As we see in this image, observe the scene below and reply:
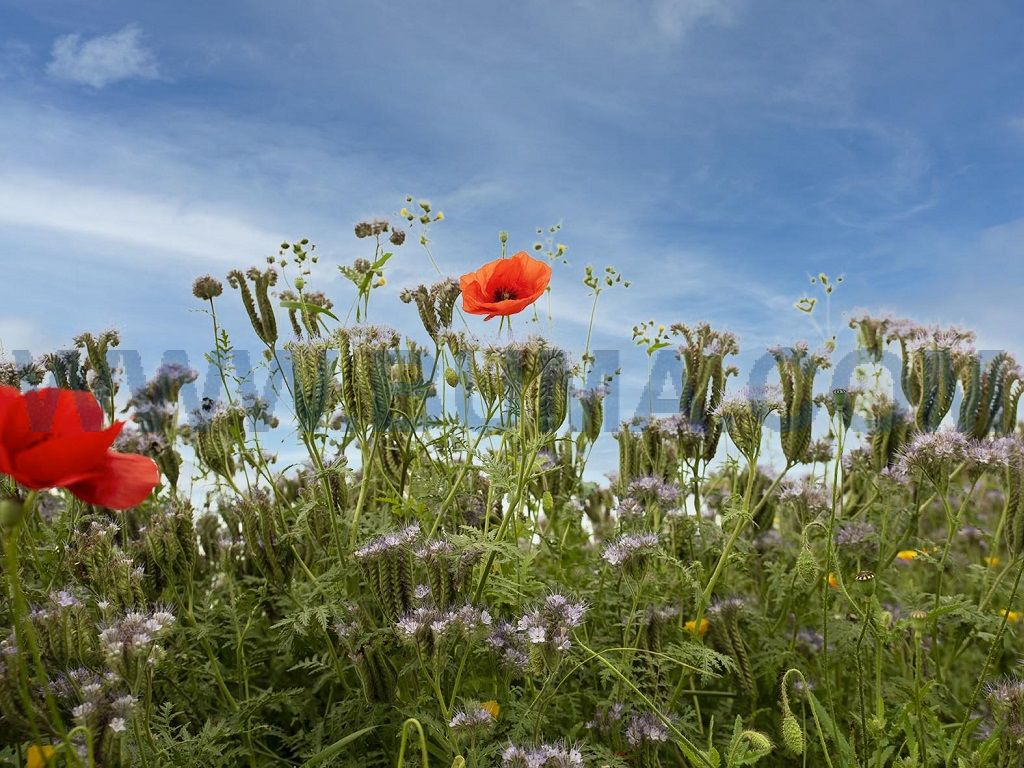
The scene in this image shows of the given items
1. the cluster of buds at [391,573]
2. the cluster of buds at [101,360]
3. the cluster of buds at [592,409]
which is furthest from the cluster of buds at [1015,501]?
the cluster of buds at [101,360]

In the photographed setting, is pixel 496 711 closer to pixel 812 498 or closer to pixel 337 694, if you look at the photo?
pixel 337 694

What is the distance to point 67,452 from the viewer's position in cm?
173

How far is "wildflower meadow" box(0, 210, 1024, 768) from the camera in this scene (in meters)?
2.55

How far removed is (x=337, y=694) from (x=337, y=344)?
1.59 meters

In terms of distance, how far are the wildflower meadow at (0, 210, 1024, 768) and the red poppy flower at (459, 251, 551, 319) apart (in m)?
0.01

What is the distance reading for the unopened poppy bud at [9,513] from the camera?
63.6 inches

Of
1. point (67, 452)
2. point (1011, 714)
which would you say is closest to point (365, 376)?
point (67, 452)

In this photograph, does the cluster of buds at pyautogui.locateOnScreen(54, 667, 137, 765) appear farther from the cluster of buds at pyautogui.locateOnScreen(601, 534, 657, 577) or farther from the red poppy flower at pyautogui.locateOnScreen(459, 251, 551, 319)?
the red poppy flower at pyautogui.locateOnScreen(459, 251, 551, 319)

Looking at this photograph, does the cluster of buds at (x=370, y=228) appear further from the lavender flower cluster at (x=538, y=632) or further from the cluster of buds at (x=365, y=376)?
the lavender flower cluster at (x=538, y=632)

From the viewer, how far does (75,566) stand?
329 centimetres

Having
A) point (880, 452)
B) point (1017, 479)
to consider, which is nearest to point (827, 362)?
point (880, 452)

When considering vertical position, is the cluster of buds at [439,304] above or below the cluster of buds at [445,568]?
above

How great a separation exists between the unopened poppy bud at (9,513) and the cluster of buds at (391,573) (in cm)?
130

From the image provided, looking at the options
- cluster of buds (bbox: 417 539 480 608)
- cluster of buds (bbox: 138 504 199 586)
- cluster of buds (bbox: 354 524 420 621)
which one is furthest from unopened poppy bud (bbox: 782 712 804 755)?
cluster of buds (bbox: 138 504 199 586)
